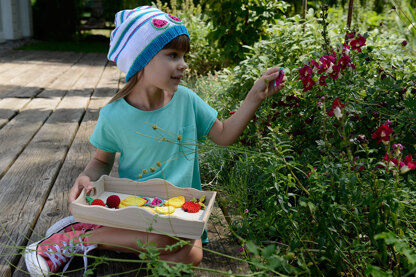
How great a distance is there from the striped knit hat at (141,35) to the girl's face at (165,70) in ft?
0.11

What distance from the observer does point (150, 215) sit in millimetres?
1741

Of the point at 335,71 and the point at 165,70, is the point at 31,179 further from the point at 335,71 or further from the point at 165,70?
the point at 335,71

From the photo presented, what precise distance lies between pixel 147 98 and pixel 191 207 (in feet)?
1.92

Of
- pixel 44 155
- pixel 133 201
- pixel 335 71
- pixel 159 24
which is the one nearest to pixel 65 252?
pixel 133 201

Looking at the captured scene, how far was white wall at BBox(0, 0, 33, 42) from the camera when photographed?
13.8 m

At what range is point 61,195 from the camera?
2.65 metres

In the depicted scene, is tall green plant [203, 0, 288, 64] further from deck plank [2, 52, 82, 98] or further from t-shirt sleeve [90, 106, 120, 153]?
t-shirt sleeve [90, 106, 120, 153]

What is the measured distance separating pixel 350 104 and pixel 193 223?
0.88 meters

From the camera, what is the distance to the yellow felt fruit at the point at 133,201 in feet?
6.46

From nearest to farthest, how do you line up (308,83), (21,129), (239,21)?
(308,83)
(21,129)
(239,21)

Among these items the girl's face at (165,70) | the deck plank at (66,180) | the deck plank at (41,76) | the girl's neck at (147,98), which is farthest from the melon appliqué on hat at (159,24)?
the deck plank at (41,76)

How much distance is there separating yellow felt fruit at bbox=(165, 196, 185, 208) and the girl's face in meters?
0.48

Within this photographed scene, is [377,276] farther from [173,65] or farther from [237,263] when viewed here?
[173,65]

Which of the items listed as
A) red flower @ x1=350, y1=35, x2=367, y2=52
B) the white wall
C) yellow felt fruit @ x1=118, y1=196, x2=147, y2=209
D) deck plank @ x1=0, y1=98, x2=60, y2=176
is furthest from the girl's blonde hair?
the white wall
